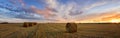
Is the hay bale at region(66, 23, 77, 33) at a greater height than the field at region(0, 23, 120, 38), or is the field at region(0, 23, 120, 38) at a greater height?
the hay bale at region(66, 23, 77, 33)

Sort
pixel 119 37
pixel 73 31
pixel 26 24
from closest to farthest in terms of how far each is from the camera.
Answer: pixel 119 37
pixel 73 31
pixel 26 24

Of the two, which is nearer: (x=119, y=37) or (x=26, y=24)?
(x=119, y=37)

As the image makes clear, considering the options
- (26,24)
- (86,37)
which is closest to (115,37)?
(86,37)

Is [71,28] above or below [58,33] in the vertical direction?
above

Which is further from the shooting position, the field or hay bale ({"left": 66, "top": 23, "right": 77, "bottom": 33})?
hay bale ({"left": 66, "top": 23, "right": 77, "bottom": 33})

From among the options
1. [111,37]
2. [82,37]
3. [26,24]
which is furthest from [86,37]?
[26,24]

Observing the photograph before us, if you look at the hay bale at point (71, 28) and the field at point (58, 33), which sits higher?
the hay bale at point (71, 28)

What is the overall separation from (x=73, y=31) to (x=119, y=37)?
4158mm

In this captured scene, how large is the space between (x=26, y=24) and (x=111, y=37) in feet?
48.2

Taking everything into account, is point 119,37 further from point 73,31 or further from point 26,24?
point 26,24

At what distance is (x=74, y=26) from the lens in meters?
13.5

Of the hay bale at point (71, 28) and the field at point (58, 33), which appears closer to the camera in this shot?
the field at point (58, 33)

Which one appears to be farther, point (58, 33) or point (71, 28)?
point (71, 28)

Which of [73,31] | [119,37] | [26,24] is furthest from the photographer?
[26,24]
